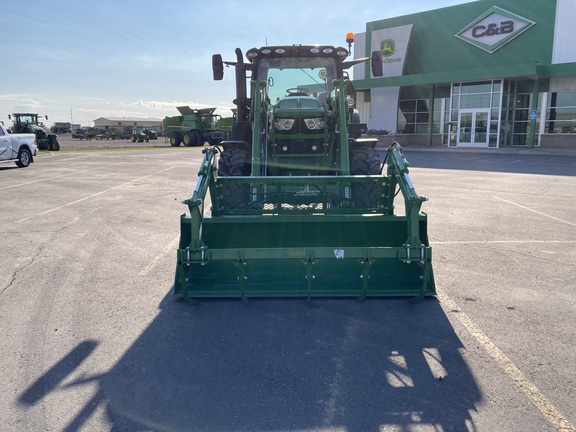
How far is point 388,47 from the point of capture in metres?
32.3

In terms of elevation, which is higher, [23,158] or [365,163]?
[365,163]

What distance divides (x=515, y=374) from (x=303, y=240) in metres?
2.46

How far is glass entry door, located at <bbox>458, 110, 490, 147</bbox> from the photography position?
28.8m

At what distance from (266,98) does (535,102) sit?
24.7m

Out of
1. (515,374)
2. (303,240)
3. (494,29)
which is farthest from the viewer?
(494,29)

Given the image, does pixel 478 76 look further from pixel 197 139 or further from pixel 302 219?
pixel 302 219

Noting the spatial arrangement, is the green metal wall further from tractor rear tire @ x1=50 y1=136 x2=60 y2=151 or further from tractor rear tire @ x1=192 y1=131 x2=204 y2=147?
tractor rear tire @ x1=50 y1=136 x2=60 y2=151

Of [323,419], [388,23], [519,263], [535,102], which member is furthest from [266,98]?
[388,23]

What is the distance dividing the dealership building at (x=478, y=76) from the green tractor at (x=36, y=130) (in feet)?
75.9

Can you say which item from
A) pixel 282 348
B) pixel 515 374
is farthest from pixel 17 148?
pixel 515 374

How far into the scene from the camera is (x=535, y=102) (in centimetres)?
2691

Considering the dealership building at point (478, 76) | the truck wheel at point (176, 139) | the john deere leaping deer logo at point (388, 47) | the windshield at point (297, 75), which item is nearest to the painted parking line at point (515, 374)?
the windshield at point (297, 75)

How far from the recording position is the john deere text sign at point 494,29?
26875 millimetres

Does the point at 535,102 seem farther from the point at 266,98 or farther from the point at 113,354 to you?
the point at 113,354
